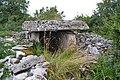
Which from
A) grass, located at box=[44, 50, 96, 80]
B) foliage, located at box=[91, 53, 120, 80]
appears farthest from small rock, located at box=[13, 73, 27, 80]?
foliage, located at box=[91, 53, 120, 80]

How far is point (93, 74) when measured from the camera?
7.05 metres

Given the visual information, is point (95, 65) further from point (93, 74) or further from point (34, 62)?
point (34, 62)

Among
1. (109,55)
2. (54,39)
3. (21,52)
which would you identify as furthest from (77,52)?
(54,39)

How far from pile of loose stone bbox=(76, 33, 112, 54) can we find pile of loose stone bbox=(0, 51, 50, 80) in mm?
1700

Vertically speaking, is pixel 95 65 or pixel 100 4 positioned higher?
pixel 100 4

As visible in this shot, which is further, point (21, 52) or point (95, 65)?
point (21, 52)

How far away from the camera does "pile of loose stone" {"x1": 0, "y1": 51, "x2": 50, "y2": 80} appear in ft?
23.4

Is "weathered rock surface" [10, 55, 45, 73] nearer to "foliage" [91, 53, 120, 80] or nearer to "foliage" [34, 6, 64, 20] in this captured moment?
"foliage" [91, 53, 120, 80]

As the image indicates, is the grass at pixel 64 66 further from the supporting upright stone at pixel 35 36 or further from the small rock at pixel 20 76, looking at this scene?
the supporting upright stone at pixel 35 36

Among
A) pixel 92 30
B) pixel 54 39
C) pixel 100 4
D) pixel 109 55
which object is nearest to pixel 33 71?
pixel 109 55

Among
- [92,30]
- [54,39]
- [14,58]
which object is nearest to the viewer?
[14,58]

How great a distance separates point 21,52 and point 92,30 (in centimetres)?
599

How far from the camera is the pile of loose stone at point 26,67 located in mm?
7125

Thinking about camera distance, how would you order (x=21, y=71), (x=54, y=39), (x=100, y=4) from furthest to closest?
(x=100, y=4), (x=54, y=39), (x=21, y=71)
